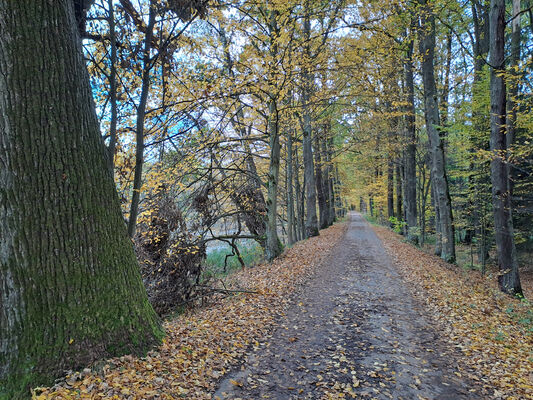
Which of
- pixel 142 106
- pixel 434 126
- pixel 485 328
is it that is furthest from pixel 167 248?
pixel 434 126

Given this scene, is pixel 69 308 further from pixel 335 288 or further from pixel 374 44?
pixel 374 44

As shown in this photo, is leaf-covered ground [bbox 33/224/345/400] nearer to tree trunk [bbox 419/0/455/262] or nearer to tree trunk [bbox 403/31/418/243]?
tree trunk [bbox 419/0/455/262]

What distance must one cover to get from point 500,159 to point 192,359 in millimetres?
8742

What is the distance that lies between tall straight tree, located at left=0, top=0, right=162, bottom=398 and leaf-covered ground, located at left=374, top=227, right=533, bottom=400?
15.2 feet

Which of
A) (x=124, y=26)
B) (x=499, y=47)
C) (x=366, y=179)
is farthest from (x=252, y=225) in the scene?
(x=366, y=179)

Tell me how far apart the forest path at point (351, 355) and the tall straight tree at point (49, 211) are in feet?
5.83

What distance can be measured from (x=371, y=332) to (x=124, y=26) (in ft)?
21.7

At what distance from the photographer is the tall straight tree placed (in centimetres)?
296

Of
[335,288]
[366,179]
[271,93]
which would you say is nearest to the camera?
[335,288]

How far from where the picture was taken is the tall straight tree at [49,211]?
296cm

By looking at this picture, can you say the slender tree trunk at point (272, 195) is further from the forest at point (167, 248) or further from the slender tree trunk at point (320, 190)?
the slender tree trunk at point (320, 190)

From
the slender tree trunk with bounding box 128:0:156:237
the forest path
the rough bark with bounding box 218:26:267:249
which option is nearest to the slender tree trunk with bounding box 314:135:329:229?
the rough bark with bounding box 218:26:267:249

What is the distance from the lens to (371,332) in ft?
17.1

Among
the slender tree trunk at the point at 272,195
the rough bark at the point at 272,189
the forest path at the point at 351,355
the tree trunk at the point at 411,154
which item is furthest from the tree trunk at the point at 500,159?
the tree trunk at the point at 411,154
